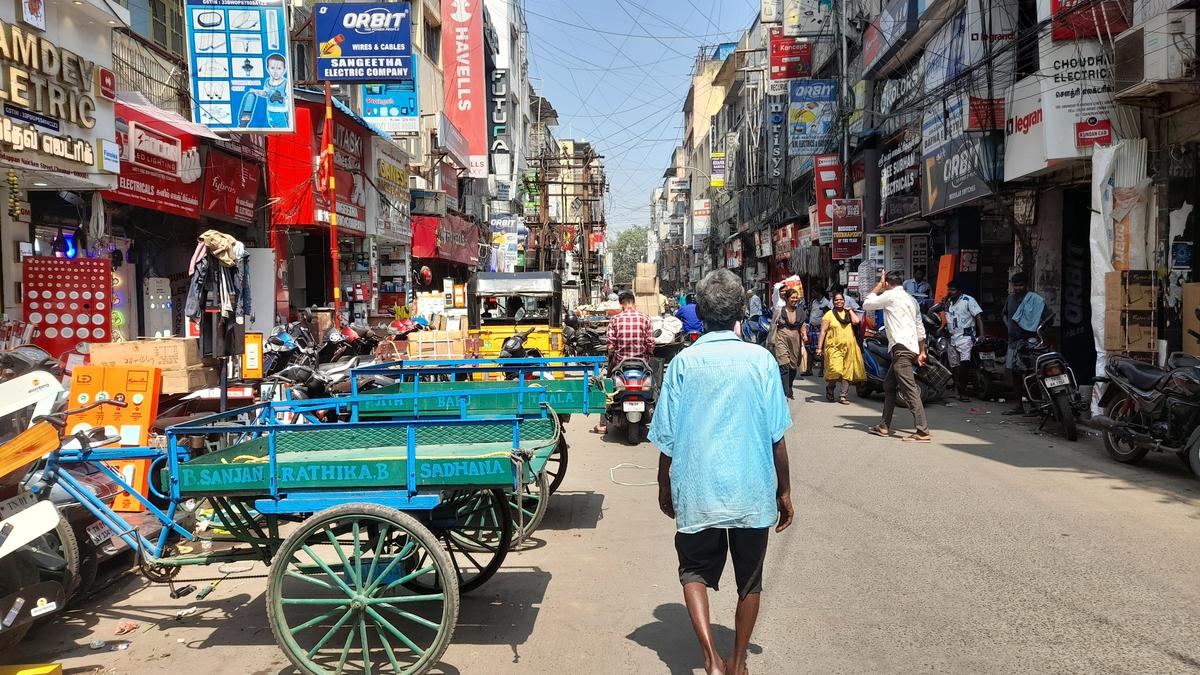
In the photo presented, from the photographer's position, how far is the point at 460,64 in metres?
32.9

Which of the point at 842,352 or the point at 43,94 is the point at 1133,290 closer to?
the point at 842,352

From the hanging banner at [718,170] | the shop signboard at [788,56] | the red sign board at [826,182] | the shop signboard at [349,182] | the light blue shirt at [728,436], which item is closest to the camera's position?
the light blue shirt at [728,436]

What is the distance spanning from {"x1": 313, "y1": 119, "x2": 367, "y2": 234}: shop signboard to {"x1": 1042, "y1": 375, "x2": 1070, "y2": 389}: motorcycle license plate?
12636 mm

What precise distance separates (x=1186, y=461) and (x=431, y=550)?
7.28 metres

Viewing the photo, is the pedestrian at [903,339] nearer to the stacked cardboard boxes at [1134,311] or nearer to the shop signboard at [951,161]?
the stacked cardboard boxes at [1134,311]

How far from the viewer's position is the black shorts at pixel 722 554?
11.5 ft

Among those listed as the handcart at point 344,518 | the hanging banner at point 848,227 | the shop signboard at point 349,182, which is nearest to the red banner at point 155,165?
A: the shop signboard at point 349,182

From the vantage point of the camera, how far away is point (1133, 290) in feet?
32.0

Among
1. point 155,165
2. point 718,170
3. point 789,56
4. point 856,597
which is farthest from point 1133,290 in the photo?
point 718,170

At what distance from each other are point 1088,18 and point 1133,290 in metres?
3.58

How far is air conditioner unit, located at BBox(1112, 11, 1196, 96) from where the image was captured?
881cm

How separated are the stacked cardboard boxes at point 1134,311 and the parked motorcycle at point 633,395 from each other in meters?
5.45

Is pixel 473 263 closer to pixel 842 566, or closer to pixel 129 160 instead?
pixel 129 160

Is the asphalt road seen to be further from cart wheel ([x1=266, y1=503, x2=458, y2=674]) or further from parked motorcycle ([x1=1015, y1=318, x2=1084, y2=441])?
parked motorcycle ([x1=1015, y1=318, x2=1084, y2=441])
